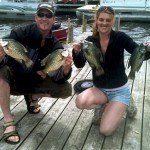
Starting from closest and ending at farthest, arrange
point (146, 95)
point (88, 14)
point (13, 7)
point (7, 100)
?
point (7, 100), point (146, 95), point (88, 14), point (13, 7)

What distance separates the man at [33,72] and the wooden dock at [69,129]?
0.27 m

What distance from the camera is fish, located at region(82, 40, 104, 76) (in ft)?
11.8

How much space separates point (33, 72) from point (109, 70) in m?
0.95

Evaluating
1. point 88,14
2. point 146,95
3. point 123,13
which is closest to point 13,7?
point 88,14

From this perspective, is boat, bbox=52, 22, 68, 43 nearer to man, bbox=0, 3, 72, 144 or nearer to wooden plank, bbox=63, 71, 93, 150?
wooden plank, bbox=63, 71, 93, 150

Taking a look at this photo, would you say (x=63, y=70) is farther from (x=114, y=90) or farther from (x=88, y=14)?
(x=88, y=14)

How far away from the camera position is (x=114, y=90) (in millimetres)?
4062

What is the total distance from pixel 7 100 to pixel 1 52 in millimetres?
601

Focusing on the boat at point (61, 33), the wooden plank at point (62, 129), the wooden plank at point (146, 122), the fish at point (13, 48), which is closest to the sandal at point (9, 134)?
the wooden plank at point (62, 129)

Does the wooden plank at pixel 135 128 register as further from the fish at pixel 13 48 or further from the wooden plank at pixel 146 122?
the fish at pixel 13 48

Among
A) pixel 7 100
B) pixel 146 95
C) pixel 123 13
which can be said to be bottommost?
pixel 123 13

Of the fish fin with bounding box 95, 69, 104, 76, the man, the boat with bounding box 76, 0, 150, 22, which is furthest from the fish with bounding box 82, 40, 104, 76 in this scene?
the boat with bounding box 76, 0, 150, 22

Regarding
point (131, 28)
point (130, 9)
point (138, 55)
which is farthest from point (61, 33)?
point (130, 9)

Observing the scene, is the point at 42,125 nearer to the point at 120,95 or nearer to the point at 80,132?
the point at 80,132
